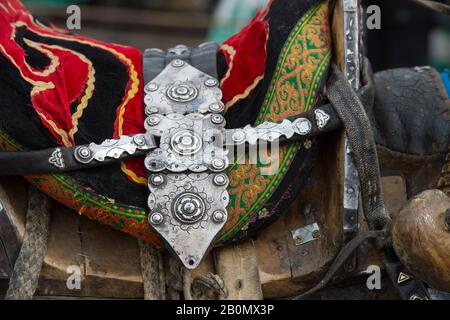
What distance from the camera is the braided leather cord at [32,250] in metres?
1.98

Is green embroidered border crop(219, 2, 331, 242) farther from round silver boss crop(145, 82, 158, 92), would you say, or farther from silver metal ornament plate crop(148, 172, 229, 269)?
round silver boss crop(145, 82, 158, 92)

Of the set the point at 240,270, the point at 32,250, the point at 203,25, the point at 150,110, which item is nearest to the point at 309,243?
the point at 240,270

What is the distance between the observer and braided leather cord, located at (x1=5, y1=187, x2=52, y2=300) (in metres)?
1.98

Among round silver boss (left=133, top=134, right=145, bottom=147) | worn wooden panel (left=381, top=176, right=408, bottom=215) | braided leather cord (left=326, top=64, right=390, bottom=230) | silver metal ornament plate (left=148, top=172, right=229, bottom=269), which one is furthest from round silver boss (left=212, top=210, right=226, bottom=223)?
worn wooden panel (left=381, top=176, right=408, bottom=215)

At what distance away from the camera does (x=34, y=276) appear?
2.01 meters

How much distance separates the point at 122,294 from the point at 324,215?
1.72ft

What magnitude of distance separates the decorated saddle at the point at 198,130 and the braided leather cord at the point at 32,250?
0.24 feet

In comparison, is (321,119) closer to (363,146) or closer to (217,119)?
(363,146)

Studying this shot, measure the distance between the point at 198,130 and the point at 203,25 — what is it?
4.98 m

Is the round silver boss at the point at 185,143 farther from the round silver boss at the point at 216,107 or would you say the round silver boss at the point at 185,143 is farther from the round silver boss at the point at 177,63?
the round silver boss at the point at 177,63

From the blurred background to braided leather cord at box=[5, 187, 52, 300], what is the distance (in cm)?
359

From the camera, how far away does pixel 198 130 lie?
2004 mm

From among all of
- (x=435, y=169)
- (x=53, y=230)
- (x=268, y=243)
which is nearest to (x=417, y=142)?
(x=435, y=169)

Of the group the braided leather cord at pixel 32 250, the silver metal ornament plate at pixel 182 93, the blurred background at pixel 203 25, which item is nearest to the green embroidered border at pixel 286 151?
the silver metal ornament plate at pixel 182 93
